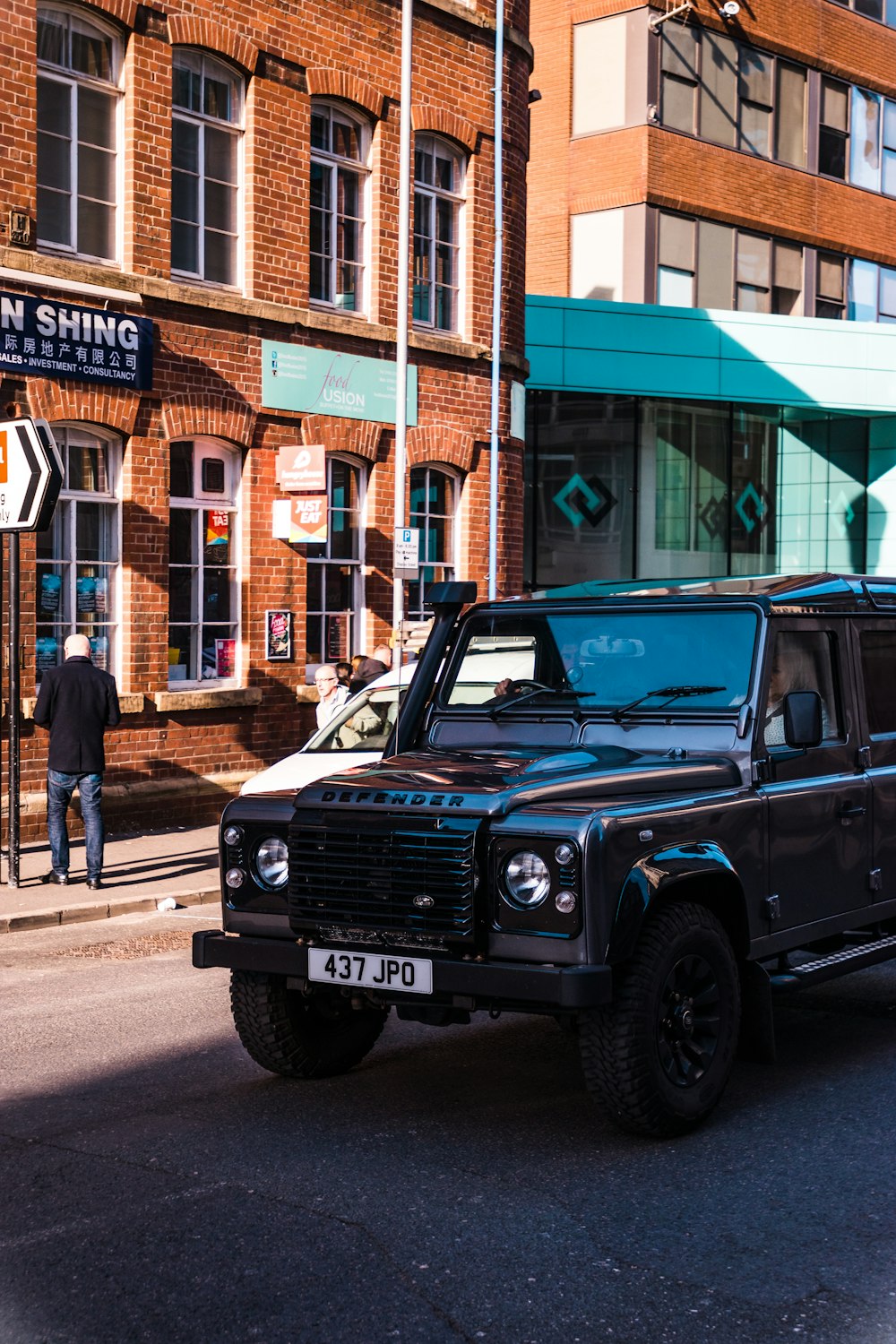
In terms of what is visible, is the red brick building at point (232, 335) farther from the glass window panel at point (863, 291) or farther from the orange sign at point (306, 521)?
the glass window panel at point (863, 291)

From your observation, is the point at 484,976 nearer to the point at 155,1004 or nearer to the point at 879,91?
the point at 155,1004

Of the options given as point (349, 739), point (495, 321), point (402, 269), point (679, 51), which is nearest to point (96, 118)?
point (402, 269)

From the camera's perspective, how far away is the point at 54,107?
594 inches

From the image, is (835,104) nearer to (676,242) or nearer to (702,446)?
(676,242)

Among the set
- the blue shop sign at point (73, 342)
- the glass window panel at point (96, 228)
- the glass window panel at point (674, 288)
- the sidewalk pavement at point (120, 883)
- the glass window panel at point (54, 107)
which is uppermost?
the glass window panel at point (674, 288)

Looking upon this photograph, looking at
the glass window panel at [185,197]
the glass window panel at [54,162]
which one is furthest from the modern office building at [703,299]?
the glass window panel at [54,162]

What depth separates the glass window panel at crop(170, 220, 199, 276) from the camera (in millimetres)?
16406

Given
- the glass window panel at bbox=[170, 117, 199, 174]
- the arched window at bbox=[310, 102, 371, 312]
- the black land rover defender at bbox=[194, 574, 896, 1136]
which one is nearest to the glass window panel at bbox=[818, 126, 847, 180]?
the arched window at bbox=[310, 102, 371, 312]

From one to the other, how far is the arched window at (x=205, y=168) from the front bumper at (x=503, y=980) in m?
11.8

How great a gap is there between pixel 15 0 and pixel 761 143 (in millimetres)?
18301

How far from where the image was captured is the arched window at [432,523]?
19.4 metres

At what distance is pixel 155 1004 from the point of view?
8258mm

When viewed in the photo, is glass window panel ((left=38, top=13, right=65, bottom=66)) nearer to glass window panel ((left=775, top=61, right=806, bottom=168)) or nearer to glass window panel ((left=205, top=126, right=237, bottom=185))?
glass window panel ((left=205, top=126, right=237, bottom=185))

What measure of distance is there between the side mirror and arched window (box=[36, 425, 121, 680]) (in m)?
9.91
